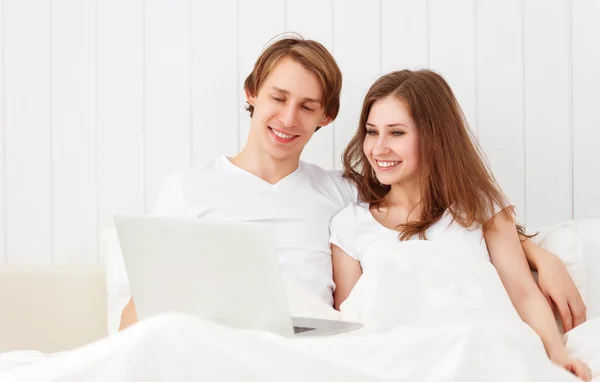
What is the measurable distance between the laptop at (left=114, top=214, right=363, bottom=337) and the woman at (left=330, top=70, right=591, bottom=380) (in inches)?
25.5

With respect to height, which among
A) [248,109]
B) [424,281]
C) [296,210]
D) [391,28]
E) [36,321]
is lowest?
[36,321]

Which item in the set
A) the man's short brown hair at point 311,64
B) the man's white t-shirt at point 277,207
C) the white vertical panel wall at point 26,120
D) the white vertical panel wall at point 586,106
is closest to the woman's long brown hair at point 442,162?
the man's short brown hair at point 311,64

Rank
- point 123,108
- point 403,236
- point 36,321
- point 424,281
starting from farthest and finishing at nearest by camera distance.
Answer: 1. point 123,108
2. point 36,321
3. point 403,236
4. point 424,281

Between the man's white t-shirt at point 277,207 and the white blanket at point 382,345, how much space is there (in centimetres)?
22

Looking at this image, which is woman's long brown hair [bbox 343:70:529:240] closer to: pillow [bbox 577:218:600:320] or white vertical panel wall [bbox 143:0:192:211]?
pillow [bbox 577:218:600:320]

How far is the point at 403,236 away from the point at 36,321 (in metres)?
0.94

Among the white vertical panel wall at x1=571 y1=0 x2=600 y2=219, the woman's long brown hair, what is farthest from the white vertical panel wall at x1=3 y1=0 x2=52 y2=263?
the white vertical panel wall at x1=571 y1=0 x2=600 y2=219

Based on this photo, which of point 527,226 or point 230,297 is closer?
point 230,297

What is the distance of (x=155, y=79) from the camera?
2.16 meters

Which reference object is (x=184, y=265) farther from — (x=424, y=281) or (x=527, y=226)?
(x=527, y=226)

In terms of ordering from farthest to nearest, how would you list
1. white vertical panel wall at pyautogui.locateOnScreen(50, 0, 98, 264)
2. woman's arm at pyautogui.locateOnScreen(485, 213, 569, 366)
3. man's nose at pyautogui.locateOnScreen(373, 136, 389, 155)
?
white vertical panel wall at pyautogui.locateOnScreen(50, 0, 98, 264)
man's nose at pyautogui.locateOnScreen(373, 136, 389, 155)
woman's arm at pyautogui.locateOnScreen(485, 213, 569, 366)

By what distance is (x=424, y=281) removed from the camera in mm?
1491

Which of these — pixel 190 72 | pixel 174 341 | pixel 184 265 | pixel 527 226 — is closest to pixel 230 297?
pixel 184 265

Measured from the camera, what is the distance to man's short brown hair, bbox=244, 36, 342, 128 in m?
1.82
